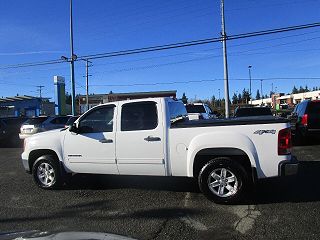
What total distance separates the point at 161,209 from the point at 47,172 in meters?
3.08

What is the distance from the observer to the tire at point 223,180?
729 cm

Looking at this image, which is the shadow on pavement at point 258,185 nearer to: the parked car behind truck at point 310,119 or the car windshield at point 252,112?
the parked car behind truck at point 310,119

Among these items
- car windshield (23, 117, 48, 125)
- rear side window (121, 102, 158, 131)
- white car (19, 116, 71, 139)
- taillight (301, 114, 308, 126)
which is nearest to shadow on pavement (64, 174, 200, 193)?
rear side window (121, 102, 158, 131)

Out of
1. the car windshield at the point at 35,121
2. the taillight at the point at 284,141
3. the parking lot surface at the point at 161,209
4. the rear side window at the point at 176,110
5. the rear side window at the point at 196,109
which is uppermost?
the rear side window at the point at 196,109

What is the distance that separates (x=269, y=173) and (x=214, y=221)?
1422 millimetres

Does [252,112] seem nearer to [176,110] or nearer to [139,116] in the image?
[176,110]

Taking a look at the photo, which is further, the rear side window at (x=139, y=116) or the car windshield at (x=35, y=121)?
the car windshield at (x=35, y=121)

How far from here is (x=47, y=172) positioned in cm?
906

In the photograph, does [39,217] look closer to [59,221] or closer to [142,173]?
[59,221]

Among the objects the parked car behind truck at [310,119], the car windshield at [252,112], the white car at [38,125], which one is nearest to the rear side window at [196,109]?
the car windshield at [252,112]

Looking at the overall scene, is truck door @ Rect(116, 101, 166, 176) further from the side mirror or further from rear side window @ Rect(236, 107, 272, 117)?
rear side window @ Rect(236, 107, 272, 117)

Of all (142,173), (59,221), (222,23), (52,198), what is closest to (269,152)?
(142,173)

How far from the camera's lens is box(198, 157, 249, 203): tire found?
287 inches

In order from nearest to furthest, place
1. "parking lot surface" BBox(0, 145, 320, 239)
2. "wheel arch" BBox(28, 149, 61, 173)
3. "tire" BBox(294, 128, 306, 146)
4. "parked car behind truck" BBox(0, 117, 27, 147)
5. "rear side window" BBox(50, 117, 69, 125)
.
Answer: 1. "parking lot surface" BBox(0, 145, 320, 239)
2. "wheel arch" BBox(28, 149, 61, 173)
3. "tire" BBox(294, 128, 306, 146)
4. "parked car behind truck" BBox(0, 117, 27, 147)
5. "rear side window" BBox(50, 117, 69, 125)
